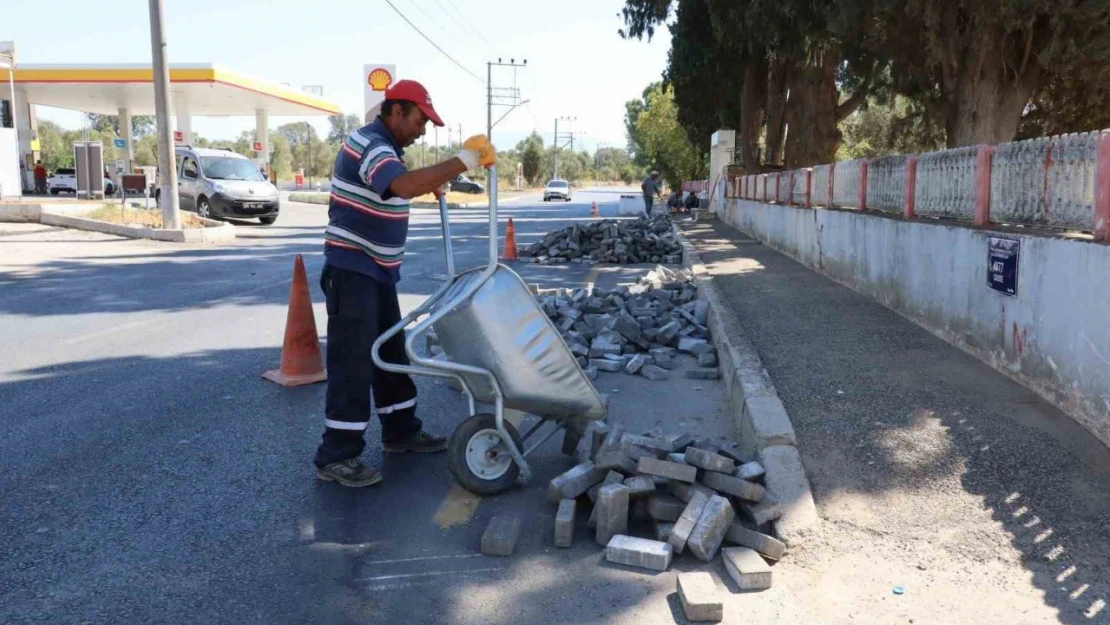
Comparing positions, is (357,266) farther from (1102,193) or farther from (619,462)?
(1102,193)

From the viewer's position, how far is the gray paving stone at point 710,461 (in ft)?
12.8

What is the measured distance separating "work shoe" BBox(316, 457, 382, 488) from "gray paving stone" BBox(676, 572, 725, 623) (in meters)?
1.69

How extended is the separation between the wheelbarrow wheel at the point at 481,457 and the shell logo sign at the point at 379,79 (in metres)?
10.3

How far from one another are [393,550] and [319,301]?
6805mm

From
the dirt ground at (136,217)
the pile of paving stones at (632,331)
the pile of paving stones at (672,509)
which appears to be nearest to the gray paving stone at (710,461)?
the pile of paving stones at (672,509)

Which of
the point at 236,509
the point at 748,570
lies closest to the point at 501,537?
the point at 748,570

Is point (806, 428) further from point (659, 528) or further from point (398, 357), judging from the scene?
point (398, 357)

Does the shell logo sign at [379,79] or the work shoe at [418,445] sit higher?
the shell logo sign at [379,79]

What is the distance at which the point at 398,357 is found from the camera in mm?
4605

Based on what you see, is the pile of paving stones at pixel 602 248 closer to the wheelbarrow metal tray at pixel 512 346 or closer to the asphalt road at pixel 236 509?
the asphalt road at pixel 236 509

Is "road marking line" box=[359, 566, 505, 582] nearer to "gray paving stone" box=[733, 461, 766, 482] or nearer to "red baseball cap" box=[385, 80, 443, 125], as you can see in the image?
"gray paving stone" box=[733, 461, 766, 482]

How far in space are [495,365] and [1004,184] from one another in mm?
4244

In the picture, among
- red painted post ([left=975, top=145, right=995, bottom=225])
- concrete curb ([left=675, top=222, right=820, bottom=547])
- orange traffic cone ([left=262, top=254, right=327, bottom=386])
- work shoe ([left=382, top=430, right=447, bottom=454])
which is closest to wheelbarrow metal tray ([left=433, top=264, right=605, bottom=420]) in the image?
work shoe ([left=382, top=430, right=447, bottom=454])

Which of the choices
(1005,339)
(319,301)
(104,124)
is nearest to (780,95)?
(319,301)
